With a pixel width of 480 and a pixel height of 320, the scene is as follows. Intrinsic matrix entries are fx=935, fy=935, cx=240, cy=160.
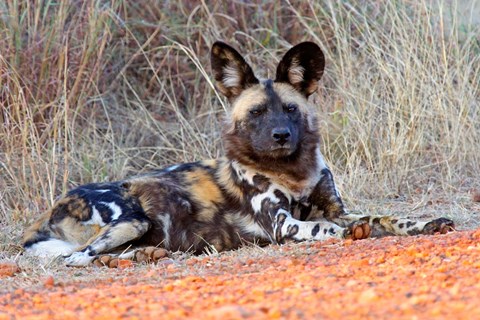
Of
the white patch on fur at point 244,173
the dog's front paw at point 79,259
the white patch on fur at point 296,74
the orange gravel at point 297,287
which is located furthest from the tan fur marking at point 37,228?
the white patch on fur at point 296,74

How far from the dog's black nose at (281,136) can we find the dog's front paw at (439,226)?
83cm

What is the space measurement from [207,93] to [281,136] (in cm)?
245

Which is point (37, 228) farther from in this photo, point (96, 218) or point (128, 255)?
point (128, 255)

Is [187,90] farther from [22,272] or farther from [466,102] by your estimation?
[22,272]

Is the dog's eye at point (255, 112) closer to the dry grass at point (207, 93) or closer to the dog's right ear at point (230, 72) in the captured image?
the dog's right ear at point (230, 72)

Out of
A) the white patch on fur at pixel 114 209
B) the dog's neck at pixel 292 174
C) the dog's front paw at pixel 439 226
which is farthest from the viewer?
the dog's neck at pixel 292 174

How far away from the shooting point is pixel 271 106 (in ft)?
15.6

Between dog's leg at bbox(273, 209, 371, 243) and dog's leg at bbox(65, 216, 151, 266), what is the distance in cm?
65

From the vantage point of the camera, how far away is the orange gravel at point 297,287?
2357 mm

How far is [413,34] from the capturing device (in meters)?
6.36

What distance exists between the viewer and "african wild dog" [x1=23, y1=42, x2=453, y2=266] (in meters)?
4.53

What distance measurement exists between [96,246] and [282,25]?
3.45 metres

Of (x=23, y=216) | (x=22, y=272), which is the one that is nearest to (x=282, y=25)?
(x=23, y=216)

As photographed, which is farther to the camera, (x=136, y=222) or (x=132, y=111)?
(x=132, y=111)
